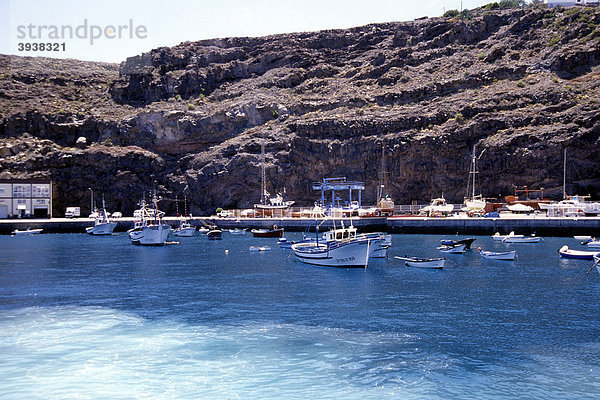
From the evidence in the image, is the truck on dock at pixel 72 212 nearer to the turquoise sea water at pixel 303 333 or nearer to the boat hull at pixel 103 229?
the boat hull at pixel 103 229

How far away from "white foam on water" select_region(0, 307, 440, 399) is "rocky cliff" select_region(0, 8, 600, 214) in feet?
287

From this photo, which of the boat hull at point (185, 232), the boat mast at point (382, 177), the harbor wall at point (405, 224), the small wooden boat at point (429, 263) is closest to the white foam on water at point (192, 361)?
the small wooden boat at point (429, 263)

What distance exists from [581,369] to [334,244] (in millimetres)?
30656

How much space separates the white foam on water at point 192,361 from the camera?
19.9 metres

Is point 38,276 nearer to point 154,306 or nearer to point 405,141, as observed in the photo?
point 154,306

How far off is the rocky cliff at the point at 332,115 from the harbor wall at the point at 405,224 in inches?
617

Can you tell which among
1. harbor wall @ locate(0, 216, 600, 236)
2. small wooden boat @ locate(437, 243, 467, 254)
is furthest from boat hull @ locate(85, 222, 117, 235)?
small wooden boat @ locate(437, 243, 467, 254)

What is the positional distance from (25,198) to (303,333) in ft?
356

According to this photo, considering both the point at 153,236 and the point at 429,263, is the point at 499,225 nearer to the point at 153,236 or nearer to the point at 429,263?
the point at 429,263

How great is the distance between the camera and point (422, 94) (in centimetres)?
12394

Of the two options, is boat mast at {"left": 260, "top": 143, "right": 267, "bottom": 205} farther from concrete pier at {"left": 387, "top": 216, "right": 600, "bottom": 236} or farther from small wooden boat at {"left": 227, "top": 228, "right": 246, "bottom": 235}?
concrete pier at {"left": 387, "top": 216, "right": 600, "bottom": 236}

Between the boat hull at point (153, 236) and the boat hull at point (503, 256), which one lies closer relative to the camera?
the boat hull at point (503, 256)

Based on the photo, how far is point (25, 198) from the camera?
384ft

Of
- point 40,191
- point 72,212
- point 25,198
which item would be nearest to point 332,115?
point 72,212
